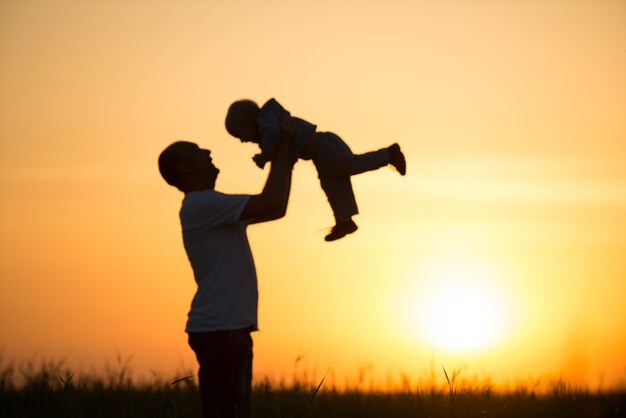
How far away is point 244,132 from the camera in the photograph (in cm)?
671

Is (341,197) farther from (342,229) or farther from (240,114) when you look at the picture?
(240,114)

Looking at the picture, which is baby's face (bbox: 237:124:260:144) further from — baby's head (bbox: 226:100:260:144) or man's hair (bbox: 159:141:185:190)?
man's hair (bbox: 159:141:185:190)

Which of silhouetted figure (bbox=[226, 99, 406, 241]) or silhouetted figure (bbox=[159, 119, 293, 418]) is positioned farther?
silhouetted figure (bbox=[226, 99, 406, 241])

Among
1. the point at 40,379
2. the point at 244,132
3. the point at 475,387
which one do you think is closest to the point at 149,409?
the point at 40,379

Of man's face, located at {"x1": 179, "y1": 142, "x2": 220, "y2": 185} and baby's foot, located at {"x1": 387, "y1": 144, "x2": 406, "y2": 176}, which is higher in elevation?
baby's foot, located at {"x1": 387, "y1": 144, "x2": 406, "y2": 176}

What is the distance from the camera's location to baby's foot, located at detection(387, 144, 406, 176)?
7.06 meters

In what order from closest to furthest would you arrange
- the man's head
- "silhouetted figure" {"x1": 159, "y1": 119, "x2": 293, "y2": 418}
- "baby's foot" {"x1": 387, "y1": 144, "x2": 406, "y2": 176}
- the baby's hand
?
"silhouetted figure" {"x1": 159, "y1": 119, "x2": 293, "y2": 418}, the man's head, the baby's hand, "baby's foot" {"x1": 387, "y1": 144, "x2": 406, "y2": 176}

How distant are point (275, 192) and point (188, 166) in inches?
21.8

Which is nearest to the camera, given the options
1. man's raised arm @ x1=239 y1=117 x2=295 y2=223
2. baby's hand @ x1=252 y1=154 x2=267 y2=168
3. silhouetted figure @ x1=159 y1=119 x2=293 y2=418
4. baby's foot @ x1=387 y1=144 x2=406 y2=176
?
silhouetted figure @ x1=159 y1=119 x2=293 y2=418

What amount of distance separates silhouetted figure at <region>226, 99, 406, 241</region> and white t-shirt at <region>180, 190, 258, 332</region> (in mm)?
1746

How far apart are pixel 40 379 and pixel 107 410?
74 centimetres

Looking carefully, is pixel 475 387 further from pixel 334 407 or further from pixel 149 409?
pixel 149 409

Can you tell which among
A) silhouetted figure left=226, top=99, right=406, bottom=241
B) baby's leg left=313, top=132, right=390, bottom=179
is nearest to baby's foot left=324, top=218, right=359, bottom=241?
silhouetted figure left=226, top=99, right=406, bottom=241

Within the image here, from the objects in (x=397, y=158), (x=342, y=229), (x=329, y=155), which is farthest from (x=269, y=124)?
(x=397, y=158)
